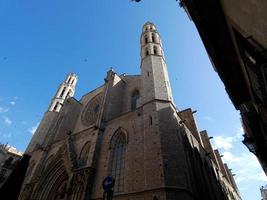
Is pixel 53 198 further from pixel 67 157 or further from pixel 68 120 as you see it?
pixel 68 120

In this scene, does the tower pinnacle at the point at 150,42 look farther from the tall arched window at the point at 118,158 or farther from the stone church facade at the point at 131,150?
the tall arched window at the point at 118,158

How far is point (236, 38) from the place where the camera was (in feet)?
18.0

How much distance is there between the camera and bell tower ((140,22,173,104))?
522 inches

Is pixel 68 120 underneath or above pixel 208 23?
above

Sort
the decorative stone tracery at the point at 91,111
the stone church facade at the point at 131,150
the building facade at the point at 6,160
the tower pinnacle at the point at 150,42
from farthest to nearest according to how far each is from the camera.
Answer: the building facade at the point at 6,160 < the decorative stone tracery at the point at 91,111 < the tower pinnacle at the point at 150,42 < the stone church facade at the point at 131,150

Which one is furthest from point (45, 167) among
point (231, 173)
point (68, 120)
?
point (231, 173)

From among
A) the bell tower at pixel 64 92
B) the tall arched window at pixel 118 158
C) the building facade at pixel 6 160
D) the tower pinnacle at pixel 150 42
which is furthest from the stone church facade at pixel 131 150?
the building facade at pixel 6 160

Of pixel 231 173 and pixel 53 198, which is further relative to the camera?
pixel 231 173

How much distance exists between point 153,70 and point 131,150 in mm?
7432

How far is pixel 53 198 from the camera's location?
14.1 meters

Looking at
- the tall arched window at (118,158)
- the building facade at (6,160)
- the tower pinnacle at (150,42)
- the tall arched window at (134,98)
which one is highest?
the tower pinnacle at (150,42)

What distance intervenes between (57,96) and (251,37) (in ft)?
93.5

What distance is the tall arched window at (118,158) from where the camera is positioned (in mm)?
10558

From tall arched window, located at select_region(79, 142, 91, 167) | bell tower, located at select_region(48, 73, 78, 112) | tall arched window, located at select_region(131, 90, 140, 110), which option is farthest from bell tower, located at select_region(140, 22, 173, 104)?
bell tower, located at select_region(48, 73, 78, 112)
